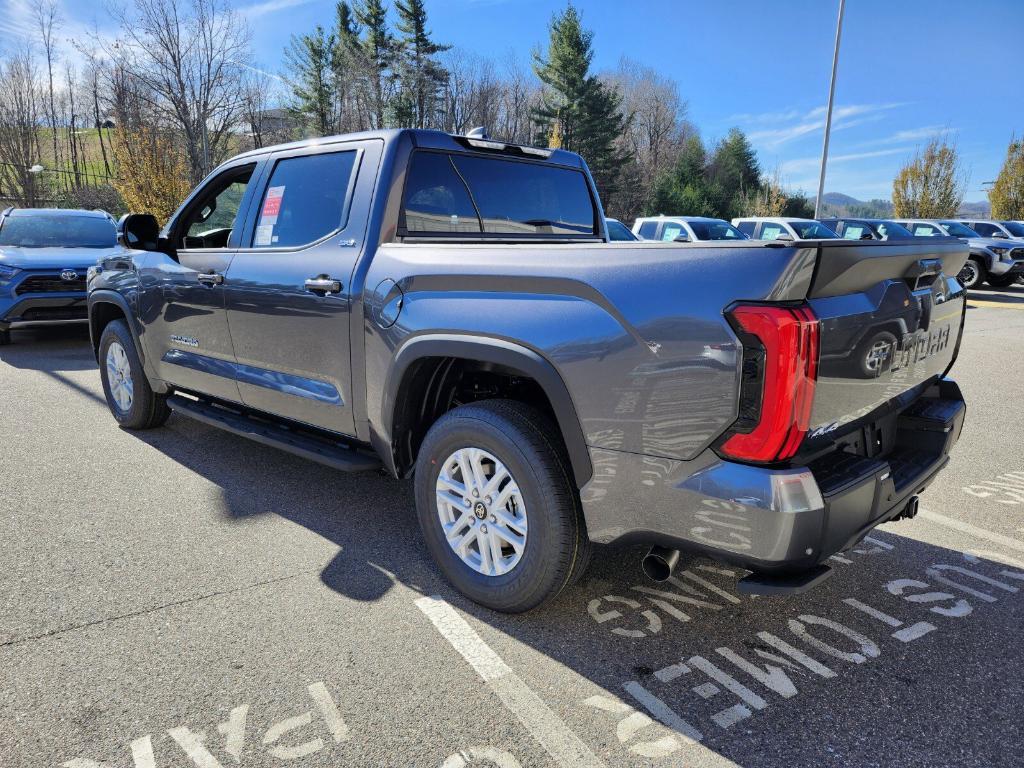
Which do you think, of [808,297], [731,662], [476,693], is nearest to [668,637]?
[731,662]

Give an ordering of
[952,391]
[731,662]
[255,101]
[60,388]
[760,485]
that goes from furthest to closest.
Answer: [255,101]
[60,388]
[952,391]
[731,662]
[760,485]

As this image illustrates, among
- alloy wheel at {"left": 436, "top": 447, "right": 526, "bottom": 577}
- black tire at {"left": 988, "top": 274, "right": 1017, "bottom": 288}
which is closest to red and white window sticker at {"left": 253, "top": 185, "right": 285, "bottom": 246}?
alloy wheel at {"left": 436, "top": 447, "right": 526, "bottom": 577}

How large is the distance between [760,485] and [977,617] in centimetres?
157

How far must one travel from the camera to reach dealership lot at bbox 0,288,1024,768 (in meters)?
2.15

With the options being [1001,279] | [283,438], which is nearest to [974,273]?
[1001,279]

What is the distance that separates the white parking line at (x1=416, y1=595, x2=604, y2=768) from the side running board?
0.77 metres

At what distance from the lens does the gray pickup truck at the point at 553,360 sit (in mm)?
2059

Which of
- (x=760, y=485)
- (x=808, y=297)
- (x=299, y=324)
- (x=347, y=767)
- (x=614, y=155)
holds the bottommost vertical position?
(x=347, y=767)

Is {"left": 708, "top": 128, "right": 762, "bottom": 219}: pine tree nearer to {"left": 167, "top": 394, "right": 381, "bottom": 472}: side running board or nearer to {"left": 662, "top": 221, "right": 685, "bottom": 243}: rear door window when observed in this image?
{"left": 662, "top": 221, "right": 685, "bottom": 243}: rear door window

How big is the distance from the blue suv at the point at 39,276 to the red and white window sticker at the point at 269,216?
5433 millimetres

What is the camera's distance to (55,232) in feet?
32.6

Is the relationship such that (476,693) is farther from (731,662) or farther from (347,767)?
(731,662)

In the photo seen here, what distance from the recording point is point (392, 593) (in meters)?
3.02

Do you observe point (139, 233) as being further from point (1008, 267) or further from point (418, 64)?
point (418, 64)
